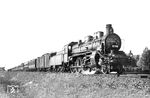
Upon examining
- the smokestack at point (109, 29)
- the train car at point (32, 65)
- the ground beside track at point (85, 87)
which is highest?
the smokestack at point (109, 29)

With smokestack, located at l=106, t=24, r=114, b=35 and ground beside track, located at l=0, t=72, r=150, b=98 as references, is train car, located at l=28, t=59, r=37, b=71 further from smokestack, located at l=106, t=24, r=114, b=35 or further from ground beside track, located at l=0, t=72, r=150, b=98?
smokestack, located at l=106, t=24, r=114, b=35

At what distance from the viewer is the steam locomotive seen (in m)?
15.7

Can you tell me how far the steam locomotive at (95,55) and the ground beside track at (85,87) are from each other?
8.81 feet

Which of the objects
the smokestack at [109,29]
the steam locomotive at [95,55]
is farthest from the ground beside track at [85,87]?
the smokestack at [109,29]

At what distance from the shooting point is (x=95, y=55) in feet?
55.1

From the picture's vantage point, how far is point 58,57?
80.3 ft

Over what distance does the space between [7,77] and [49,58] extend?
5288 millimetres

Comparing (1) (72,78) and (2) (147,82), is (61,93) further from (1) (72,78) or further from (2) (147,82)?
(2) (147,82)

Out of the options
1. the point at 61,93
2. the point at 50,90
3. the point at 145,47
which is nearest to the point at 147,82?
the point at 61,93

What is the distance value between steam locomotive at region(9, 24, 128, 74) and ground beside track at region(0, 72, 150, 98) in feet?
8.81

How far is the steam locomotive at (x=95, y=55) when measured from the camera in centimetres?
1572

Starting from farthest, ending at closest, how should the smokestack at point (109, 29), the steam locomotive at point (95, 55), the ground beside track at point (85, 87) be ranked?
the smokestack at point (109, 29), the steam locomotive at point (95, 55), the ground beside track at point (85, 87)

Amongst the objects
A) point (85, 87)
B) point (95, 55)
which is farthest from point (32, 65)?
point (85, 87)

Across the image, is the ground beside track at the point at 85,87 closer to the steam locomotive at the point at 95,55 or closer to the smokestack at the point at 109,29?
the steam locomotive at the point at 95,55
